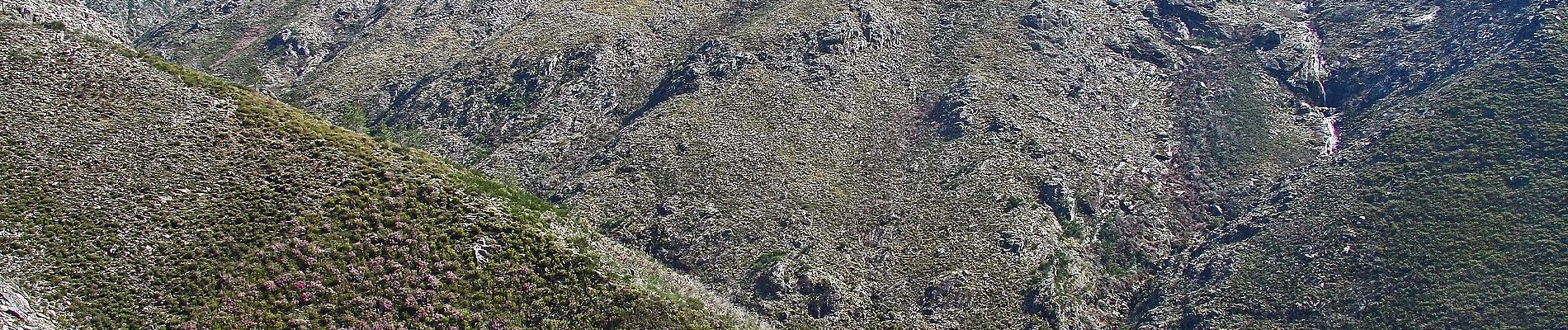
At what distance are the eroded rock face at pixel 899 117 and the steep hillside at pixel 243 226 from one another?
24.0 metres

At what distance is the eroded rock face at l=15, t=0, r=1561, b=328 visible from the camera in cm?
6894

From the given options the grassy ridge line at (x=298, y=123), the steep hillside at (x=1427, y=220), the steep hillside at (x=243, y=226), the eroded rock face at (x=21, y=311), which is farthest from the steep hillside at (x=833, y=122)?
the eroded rock face at (x=21, y=311)

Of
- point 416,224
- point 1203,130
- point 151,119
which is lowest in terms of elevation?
point 1203,130

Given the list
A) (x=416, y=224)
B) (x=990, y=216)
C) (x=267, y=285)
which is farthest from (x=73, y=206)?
(x=990, y=216)

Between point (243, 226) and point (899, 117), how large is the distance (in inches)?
2166

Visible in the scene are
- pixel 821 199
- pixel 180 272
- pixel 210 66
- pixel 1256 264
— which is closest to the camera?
pixel 180 272

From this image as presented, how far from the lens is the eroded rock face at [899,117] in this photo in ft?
226

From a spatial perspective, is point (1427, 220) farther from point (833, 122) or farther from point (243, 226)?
point (243, 226)

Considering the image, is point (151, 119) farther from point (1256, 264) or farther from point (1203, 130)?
point (1203, 130)

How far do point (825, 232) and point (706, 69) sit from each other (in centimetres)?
2318

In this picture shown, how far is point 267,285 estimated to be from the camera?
3641cm

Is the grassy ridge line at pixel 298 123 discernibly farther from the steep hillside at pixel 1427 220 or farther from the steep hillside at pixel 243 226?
the steep hillside at pixel 1427 220

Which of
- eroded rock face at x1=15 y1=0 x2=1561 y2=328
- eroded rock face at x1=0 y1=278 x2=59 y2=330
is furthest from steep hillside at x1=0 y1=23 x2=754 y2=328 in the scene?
eroded rock face at x1=15 y1=0 x2=1561 y2=328

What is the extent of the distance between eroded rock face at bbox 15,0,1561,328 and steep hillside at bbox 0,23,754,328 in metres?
24.0
